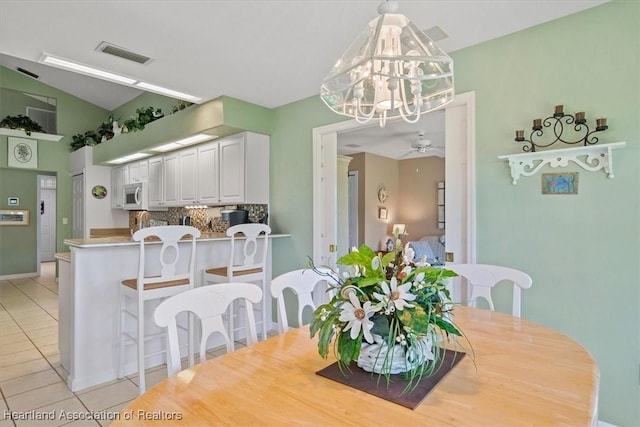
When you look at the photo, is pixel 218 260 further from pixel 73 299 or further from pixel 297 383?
pixel 297 383

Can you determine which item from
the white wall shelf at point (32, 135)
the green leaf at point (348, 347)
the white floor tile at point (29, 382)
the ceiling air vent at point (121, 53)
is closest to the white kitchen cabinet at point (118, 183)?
the white wall shelf at point (32, 135)

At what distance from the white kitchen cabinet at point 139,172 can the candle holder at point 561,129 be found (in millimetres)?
5375

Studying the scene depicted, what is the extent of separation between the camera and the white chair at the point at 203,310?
47.8 inches

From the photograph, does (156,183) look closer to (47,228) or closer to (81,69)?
(81,69)

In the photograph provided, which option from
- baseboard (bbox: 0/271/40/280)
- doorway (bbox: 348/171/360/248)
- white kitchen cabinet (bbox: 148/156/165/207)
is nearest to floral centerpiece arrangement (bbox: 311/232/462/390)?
white kitchen cabinet (bbox: 148/156/165/207)

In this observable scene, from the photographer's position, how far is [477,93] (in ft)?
8.21

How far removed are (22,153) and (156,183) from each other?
136 inches

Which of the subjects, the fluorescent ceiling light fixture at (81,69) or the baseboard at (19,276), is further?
the baseboard at (19,276)

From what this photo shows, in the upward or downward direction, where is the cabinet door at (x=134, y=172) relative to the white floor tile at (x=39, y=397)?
upward

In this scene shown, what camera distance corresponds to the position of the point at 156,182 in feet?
17.5

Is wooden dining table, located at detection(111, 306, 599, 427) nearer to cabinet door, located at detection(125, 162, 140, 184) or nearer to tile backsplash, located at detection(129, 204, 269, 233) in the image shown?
tile backsplash, located at detection(129, 204, 269, 233)

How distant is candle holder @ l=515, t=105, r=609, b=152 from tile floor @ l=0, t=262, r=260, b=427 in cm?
315

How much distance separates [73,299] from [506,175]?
3315 millimetres

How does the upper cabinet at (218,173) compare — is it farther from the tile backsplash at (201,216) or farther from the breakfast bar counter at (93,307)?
the breakfast bar counter at (93,307)
